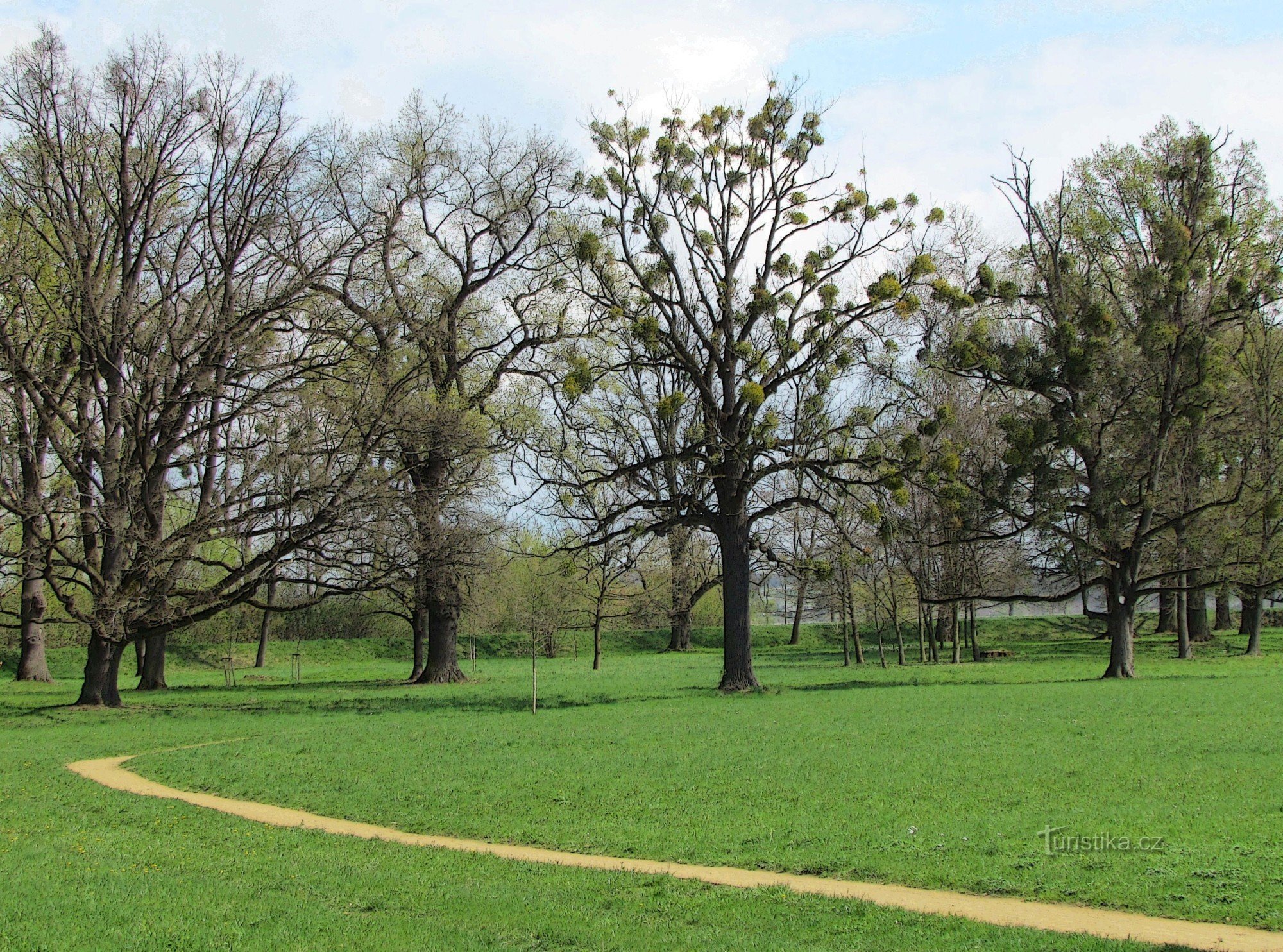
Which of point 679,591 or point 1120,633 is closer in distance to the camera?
point 1120,633

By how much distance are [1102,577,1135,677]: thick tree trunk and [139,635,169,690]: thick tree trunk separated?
98.6ft

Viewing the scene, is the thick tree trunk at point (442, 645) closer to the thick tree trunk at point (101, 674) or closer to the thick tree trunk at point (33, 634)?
the thick tree trunk at point (101, 674)

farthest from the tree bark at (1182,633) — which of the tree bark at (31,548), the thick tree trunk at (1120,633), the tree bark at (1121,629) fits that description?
the tree bark at (31,548)

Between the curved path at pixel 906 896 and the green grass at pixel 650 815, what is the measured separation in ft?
0.78

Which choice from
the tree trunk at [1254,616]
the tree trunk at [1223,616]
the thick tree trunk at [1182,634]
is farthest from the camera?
the tree trunk at [1223,616]

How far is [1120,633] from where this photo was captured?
1137 inches

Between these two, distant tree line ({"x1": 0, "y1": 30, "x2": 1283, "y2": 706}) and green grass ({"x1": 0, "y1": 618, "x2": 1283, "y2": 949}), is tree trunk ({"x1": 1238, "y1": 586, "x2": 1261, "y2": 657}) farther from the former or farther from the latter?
green grass ({"x1": 0, "y1": 618, "x2": 1283, "y2": 949})

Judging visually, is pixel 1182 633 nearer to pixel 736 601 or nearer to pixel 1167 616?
pixel 1167 616

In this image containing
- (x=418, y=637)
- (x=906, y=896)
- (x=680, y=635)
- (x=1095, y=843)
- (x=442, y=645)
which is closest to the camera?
(x=906, y=896)

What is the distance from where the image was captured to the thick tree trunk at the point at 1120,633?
28344 mm

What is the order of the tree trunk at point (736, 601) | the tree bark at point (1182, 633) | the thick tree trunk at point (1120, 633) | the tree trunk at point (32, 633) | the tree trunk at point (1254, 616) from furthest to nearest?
the tree trunk at point (1254, 616)
the tree bark at point (1182, 633)
the tree trunk at point (32, 633)
the thick tree trunk at point (1120, 633)
the tree trunk at point (736, 601)

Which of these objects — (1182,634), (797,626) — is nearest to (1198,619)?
(1182,634)

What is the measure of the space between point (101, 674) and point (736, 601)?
16.6 meters

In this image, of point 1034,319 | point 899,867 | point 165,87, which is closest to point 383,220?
point 165,87
